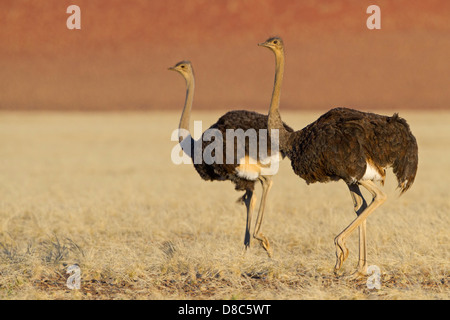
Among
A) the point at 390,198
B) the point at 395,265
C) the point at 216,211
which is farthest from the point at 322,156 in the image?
the point at 390,198

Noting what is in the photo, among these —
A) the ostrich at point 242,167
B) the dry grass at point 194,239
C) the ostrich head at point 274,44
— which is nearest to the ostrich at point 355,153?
the dry grass at point 194,239

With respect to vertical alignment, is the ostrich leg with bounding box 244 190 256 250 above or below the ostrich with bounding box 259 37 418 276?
below

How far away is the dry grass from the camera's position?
19.2ft

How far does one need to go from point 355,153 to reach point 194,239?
3131mm

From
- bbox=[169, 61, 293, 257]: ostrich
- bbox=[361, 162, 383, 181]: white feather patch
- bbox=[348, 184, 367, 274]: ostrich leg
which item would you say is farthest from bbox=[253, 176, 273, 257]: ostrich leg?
bbox=[361, 162, 383, 181]: white feather patch

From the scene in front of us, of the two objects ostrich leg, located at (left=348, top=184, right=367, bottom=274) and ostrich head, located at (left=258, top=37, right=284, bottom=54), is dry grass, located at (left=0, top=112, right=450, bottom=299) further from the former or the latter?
ostrich head, located at (left=258, top=37, right=284, bottom=54)

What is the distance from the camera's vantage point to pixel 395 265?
6.53m

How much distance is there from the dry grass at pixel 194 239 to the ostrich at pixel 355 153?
59 cm

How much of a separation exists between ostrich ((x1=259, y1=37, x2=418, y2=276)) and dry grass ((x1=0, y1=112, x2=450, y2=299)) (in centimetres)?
59

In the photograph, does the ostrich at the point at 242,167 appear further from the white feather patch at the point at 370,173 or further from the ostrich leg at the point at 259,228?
the white feather patch at the point at 370,173

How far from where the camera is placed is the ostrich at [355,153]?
607 cm

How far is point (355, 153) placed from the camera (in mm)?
6047

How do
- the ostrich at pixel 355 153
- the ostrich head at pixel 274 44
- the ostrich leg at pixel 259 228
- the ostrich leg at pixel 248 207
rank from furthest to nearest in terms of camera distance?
the ostrich leg at pixel 248 207, the ostrich leg at pixel 259 228, the ostrich head at pixel 274 44, the ostrich at pixel 355 153

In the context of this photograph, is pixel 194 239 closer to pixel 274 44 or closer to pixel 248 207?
pixel 248 207
